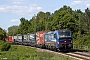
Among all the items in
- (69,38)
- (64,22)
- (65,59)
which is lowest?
(65,59)

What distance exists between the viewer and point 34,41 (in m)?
72.6

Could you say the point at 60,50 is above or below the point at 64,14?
below

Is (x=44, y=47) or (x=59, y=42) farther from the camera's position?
(x=44, y=47)

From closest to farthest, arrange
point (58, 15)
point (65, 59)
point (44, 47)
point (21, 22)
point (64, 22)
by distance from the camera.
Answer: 1. point (65, 59)
2. point (44, 47)
3. point (64, 22)
4. point (58, 15)
5. point (21, 22)

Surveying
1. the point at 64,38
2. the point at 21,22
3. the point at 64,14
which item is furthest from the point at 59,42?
the point at 21,22

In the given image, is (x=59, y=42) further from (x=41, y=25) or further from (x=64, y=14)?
(x=41, y=25)

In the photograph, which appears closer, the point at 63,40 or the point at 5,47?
the point at 63,40

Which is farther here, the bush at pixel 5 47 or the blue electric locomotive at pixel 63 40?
the bush at pixel 5 47

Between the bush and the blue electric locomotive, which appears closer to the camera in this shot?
the blue electric locomotive

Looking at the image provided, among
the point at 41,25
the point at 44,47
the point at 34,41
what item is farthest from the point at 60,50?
the point at 41,25

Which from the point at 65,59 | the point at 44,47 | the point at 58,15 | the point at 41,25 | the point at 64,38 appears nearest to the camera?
the point at 65,59

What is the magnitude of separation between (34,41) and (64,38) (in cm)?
3105

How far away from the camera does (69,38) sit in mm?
42219

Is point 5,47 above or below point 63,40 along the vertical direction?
below
